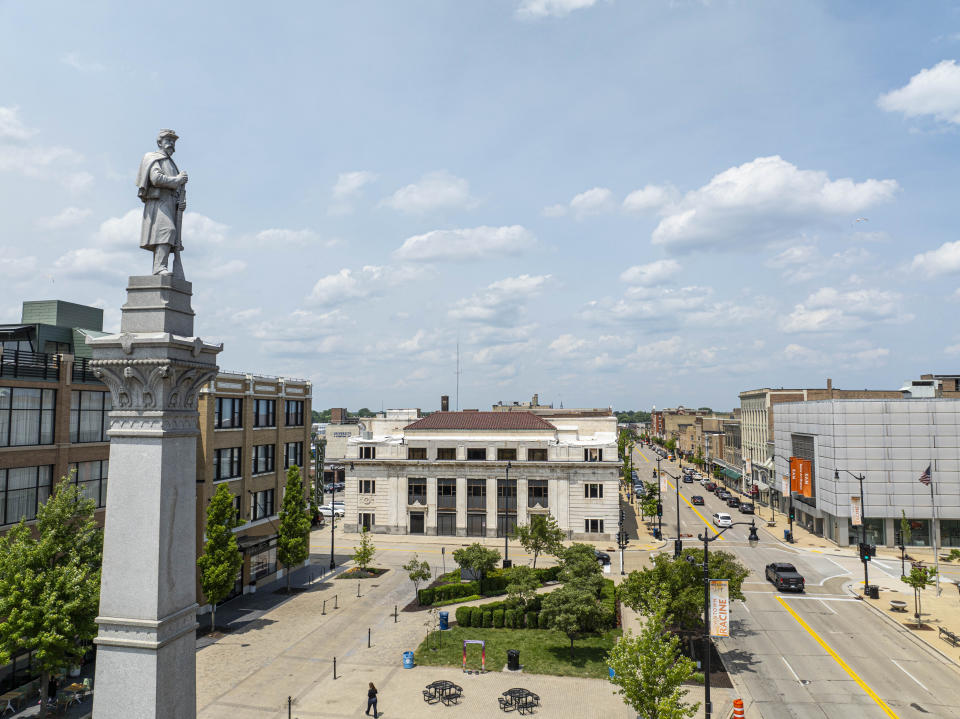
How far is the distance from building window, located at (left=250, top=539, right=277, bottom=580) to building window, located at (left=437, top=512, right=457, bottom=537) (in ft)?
77.2

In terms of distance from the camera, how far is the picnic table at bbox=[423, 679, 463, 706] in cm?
2595

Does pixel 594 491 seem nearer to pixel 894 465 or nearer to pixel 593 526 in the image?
pixel 593 526

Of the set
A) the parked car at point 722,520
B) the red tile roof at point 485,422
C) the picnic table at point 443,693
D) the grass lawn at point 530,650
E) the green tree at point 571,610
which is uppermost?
the red tile roof at point 485,422

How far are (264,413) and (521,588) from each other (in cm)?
2363

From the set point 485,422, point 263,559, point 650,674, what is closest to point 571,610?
point 650,674

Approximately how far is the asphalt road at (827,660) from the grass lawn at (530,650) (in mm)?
6508

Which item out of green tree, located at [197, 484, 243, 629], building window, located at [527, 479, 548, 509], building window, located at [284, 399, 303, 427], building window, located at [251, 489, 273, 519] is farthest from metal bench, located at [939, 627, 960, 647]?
building window, located at [284, 399, 303, 427]

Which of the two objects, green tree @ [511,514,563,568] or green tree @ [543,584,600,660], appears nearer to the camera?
green tree @ [543,584,600,660]

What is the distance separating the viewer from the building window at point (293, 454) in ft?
164

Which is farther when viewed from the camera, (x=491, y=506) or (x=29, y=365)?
(x=491, y=506)

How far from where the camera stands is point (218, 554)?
3569cm

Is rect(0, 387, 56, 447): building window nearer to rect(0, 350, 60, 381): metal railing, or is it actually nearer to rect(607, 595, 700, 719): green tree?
rect(0, 350, 60, 381): metal railing

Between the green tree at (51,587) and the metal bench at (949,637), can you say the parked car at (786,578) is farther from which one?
the green tree at (51,587)

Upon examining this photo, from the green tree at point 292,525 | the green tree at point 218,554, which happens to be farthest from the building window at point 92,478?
the green tree at point 292,525
